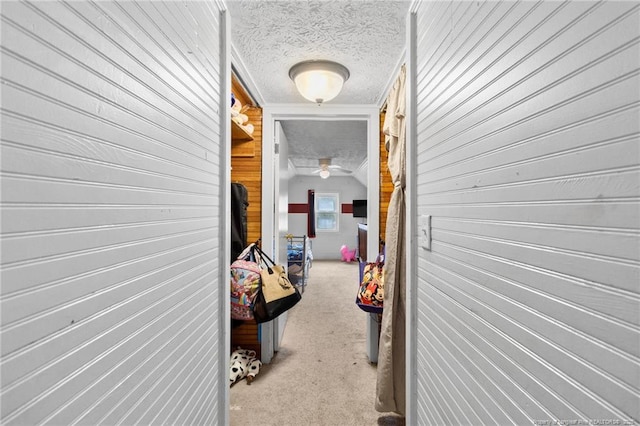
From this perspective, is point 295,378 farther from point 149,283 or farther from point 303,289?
point 303,289

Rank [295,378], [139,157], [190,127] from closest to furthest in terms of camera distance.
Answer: [139,157] < [190,127] < [295,378]

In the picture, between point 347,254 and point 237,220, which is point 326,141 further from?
point 347,254

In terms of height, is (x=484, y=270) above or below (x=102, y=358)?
above

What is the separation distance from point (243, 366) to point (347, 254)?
5055 mm

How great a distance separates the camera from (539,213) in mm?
567

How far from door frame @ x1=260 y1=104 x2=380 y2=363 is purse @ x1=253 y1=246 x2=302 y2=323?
0.49 m

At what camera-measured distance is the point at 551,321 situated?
543 millimetres

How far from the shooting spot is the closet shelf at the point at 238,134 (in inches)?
84.3

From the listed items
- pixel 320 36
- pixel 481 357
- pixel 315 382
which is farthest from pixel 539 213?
pixel 315 382

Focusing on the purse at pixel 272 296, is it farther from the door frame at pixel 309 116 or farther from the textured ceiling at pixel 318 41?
the textured ceiling at pixel 318 41

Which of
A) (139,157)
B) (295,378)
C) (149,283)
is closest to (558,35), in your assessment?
(139,157)

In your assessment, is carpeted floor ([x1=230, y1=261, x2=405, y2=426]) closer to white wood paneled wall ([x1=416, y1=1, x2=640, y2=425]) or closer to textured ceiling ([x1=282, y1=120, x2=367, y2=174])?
white wood paneled wall ([x1=416, y1=1, x2=640, y2=425])

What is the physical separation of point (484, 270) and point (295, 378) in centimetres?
188

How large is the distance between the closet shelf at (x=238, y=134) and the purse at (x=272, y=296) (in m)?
1.04
